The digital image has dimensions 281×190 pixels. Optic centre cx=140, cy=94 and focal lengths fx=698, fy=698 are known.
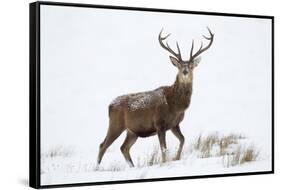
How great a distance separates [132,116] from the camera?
5.94 metres

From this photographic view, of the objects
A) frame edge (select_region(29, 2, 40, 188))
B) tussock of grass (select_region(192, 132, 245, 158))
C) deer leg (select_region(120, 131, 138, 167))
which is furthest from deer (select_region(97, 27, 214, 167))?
frame edge (select_region(29, 2, 40, 188))

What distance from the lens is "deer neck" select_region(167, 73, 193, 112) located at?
6070mm

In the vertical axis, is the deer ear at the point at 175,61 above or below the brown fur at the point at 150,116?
above

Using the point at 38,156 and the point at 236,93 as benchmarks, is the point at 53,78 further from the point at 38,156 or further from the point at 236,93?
the point at 236,93

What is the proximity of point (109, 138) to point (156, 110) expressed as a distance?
0.49m

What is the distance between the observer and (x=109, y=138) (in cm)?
583

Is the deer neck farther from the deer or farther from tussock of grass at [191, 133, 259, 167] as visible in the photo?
tussock of grass at [191, 133, 259, 167]

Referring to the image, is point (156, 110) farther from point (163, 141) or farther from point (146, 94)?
point (163, 141)

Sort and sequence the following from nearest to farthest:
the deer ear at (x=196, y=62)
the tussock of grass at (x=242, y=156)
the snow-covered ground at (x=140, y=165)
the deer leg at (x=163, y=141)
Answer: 1. the snow-covered ground at (x=140, y=165)
2. the deer leg at (x=163, y=141)
3. the deer ear at (x=196, y=62)
4. the tussock of grass at (x=242, y=156)

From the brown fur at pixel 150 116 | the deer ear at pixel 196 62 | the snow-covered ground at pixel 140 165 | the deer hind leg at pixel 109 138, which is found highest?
the deer ear at pixel 196 62

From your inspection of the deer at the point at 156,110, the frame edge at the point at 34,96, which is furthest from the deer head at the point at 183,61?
the frame edge at the point at 34,96

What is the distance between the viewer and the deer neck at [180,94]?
6070mm

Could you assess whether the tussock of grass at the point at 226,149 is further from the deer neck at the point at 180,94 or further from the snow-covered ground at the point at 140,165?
the deer neck at the point at 180,94

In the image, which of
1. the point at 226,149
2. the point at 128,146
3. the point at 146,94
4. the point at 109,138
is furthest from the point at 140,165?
the point at 226,149
